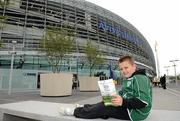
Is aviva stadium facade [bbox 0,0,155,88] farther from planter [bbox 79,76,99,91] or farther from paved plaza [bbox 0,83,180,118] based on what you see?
paved plaza [bbox 0,83,180,118]

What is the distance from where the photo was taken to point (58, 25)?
30.8 metres

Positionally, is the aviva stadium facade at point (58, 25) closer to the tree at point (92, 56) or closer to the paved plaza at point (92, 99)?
the tree at point (92, 56)

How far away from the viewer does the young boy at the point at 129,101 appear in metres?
2.73

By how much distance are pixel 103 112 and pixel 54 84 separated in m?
9.84

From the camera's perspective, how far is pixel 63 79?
12.8 meters

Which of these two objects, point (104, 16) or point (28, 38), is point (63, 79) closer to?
point (28, 38)

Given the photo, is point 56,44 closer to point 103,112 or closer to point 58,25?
point 103,112

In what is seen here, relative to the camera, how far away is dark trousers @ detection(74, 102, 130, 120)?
2.93m

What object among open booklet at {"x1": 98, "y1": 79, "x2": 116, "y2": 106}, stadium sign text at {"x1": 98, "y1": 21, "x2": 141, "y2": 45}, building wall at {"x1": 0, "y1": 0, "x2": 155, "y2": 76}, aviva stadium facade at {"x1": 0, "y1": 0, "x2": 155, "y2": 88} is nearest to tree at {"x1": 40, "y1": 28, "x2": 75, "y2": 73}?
aviva stadium facade at {"x1": 0, "y1": 0, "x2": 155, "y2": 88}

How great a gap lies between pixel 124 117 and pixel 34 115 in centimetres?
143

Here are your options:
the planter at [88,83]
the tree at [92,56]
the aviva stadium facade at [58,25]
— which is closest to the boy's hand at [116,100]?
the planter at [88,83]

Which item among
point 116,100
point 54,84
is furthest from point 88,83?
point 116,100

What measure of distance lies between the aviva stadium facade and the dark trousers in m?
17.3

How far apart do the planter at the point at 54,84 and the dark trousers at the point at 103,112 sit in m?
9.63
